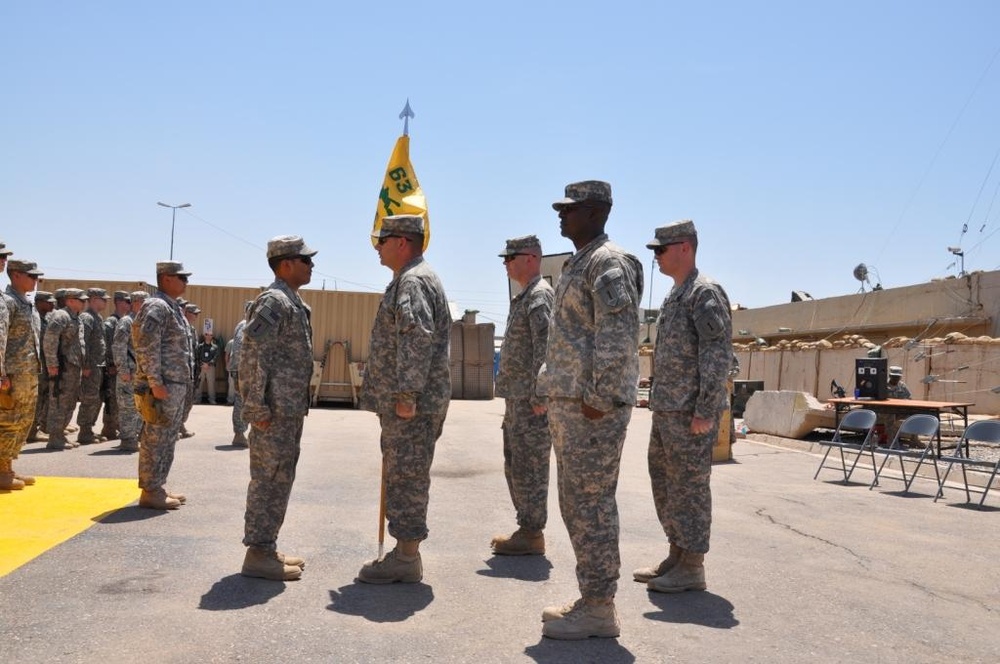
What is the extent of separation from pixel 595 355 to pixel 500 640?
144 centimetres

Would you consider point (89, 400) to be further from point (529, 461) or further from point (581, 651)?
point (581, 651)

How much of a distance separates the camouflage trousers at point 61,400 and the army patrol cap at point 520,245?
24.8 ft

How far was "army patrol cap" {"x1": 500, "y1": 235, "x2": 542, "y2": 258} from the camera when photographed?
249 inches

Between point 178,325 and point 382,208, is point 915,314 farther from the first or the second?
point 178,325

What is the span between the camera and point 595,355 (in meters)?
4.15

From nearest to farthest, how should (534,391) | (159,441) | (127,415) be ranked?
1. (534,391)
2. (159,441)
3. (127,415)

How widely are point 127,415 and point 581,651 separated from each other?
8.80 meters

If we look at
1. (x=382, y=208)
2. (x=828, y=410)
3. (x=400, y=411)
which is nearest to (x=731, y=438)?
(x=828, y=410)

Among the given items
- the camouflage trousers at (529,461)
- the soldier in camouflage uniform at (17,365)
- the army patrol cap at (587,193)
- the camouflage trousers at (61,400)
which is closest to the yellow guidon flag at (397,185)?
the camouflage trousers at (61,400)

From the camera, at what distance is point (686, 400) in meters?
5.20

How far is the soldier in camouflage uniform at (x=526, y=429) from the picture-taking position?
5.94 m

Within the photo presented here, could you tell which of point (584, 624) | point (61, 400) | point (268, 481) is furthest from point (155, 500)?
point (61, 400)

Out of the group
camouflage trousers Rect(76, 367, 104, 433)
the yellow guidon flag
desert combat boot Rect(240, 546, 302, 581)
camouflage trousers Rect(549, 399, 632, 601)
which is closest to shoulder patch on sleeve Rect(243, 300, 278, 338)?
desert combat boot Rect(240, 546, 302, 581)

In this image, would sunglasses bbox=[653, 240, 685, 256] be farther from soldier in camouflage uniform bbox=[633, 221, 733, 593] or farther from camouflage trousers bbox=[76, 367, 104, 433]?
camouflage trousers bbox=[76, 367, 104, 433]
